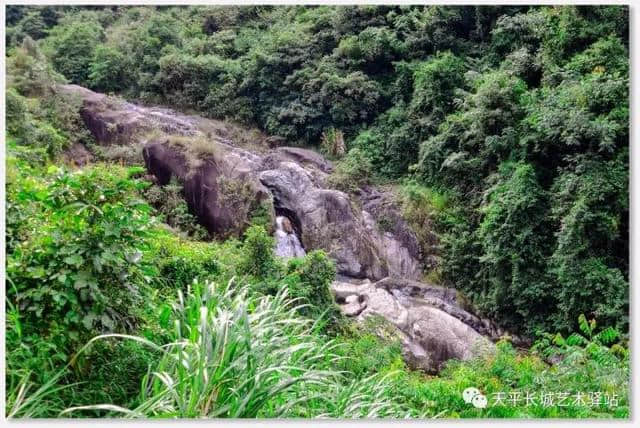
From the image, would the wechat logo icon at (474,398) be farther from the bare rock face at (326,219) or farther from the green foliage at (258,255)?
the green foliage at (258,255)

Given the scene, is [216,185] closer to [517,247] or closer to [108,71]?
[108,71]

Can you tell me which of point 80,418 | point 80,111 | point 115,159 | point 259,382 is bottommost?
point 80,418

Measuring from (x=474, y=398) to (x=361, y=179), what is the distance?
176 cm

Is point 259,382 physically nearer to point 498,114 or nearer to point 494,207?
point 494,207

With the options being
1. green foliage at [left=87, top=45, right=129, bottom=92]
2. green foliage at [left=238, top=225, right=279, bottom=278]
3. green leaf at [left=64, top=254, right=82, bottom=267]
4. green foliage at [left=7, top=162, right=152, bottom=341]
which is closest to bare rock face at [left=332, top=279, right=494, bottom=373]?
green foliage at [left=238, top=225, right=279, bottom=278]

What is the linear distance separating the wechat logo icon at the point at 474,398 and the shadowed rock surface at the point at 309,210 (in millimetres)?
793

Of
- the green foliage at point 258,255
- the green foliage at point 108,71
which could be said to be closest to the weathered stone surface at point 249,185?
the green foliage at point 108,71

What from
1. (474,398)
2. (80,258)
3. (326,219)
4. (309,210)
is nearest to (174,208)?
(309,210)

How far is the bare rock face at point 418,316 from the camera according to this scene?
13.0 ft

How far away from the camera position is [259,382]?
7.51ft

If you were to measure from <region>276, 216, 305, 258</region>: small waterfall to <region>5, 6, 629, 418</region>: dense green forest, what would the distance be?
0.11 m

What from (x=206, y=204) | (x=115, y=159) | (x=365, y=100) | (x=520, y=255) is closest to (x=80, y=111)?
(x=115, y=159)

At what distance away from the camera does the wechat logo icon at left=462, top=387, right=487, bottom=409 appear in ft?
9.89

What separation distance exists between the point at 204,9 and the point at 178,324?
2.30 m
